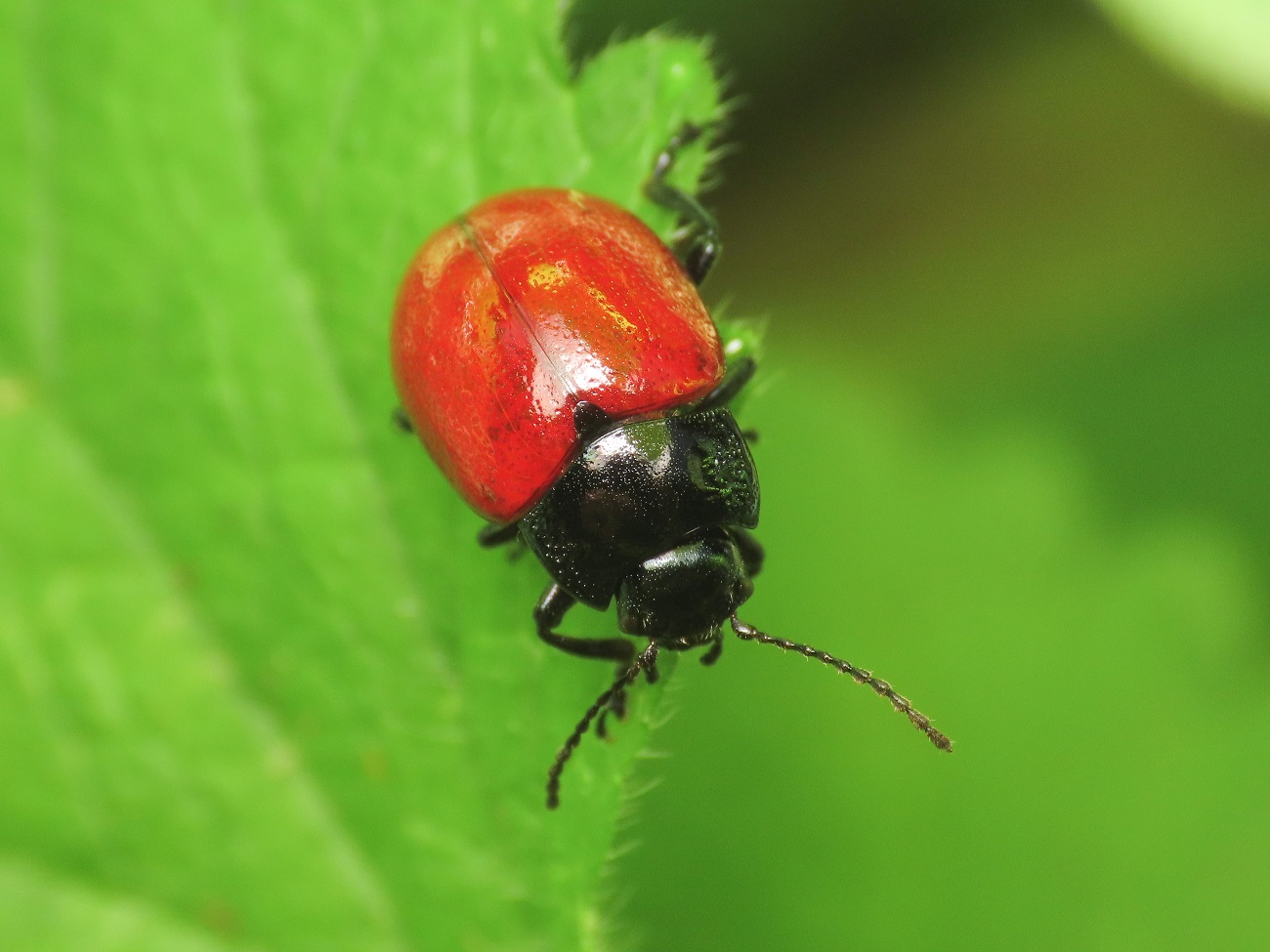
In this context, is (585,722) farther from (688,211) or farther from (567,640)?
(688,211)

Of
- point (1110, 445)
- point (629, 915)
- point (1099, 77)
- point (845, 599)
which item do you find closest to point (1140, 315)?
point (1110, 445)

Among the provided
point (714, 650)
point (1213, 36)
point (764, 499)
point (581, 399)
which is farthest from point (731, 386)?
point (1213, 36)

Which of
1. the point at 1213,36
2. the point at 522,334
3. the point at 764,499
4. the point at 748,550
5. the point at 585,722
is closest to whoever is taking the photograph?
the point at 585,722

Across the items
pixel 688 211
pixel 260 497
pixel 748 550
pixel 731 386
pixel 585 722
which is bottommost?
pixel 260 497

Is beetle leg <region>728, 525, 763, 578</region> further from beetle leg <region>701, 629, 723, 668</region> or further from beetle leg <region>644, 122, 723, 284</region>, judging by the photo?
beetle leg <region>644, 122, 723, 284</region>

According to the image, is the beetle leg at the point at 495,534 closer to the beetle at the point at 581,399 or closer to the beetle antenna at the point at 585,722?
the beetle at the point at 581,399
